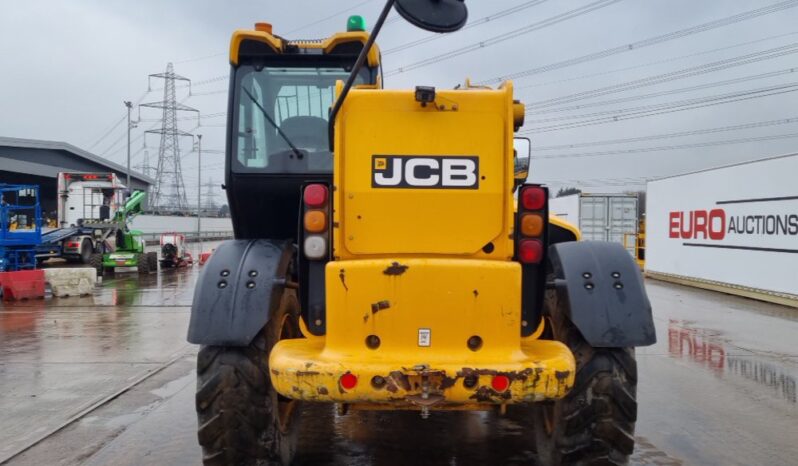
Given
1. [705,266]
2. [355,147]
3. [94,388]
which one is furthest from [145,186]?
[355,147]

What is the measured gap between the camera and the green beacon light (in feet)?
17.4

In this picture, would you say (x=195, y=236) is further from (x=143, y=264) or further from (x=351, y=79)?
(x=351, y=79)

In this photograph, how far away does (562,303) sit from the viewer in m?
3.84

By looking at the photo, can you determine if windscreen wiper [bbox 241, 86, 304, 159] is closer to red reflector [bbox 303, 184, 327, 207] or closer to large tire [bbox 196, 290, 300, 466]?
red reflector [bbox 303, 184, 327, 207]

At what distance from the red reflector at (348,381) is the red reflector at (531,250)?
117cm

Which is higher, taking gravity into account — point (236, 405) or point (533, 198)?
point (533, 198)

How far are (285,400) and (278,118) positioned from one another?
2281 millimetres

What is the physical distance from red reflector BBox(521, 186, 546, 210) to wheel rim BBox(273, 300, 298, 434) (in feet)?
5.28

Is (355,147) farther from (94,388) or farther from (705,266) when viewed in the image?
(705,266)

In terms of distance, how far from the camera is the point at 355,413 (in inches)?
230

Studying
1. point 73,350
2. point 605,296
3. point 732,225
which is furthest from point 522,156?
point 732,225

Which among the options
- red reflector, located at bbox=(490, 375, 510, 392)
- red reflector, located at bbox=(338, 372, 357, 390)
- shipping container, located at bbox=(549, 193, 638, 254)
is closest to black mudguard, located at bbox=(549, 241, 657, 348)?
red reflector, located at bbox=(490, 375, 510, 392)

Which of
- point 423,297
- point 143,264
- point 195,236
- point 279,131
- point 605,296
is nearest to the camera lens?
point 423,297

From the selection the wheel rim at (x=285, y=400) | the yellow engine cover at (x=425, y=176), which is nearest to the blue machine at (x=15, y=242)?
the wheel rim at (x=285, y=400)
